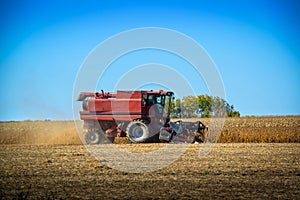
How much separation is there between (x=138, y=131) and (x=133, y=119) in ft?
2.01

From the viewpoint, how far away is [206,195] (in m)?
7.70

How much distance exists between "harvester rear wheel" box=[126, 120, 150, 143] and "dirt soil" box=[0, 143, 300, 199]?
6.58 meters

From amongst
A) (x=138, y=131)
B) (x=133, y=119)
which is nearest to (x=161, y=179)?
(x=138, y=131)


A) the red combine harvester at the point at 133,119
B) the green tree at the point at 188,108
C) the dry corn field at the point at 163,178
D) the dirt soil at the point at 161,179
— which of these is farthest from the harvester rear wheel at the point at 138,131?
the dirt soil at the point at 161,179

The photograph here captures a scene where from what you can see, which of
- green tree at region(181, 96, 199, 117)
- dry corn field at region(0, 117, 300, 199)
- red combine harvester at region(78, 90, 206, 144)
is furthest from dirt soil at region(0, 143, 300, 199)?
green tree at region(181, 96, 199, 117)

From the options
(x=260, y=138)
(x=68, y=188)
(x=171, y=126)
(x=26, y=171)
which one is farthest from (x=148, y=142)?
(x=68, y=188)

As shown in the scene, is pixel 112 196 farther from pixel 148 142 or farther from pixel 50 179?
pixel 148 142

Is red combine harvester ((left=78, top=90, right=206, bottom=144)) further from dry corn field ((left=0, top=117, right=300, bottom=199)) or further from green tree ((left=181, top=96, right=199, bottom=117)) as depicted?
dry corn field ((left=0, top=117, right=300, bottom=199))

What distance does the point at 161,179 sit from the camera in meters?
9.44

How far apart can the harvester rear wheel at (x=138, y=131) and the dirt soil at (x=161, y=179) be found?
21.6 ft

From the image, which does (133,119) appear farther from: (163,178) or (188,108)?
(163,178)

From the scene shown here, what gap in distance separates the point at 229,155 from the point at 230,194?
237 inches

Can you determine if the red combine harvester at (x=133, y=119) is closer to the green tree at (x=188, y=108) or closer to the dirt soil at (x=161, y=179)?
the green tree at (x=188, y=108)

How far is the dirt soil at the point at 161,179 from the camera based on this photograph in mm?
7863
